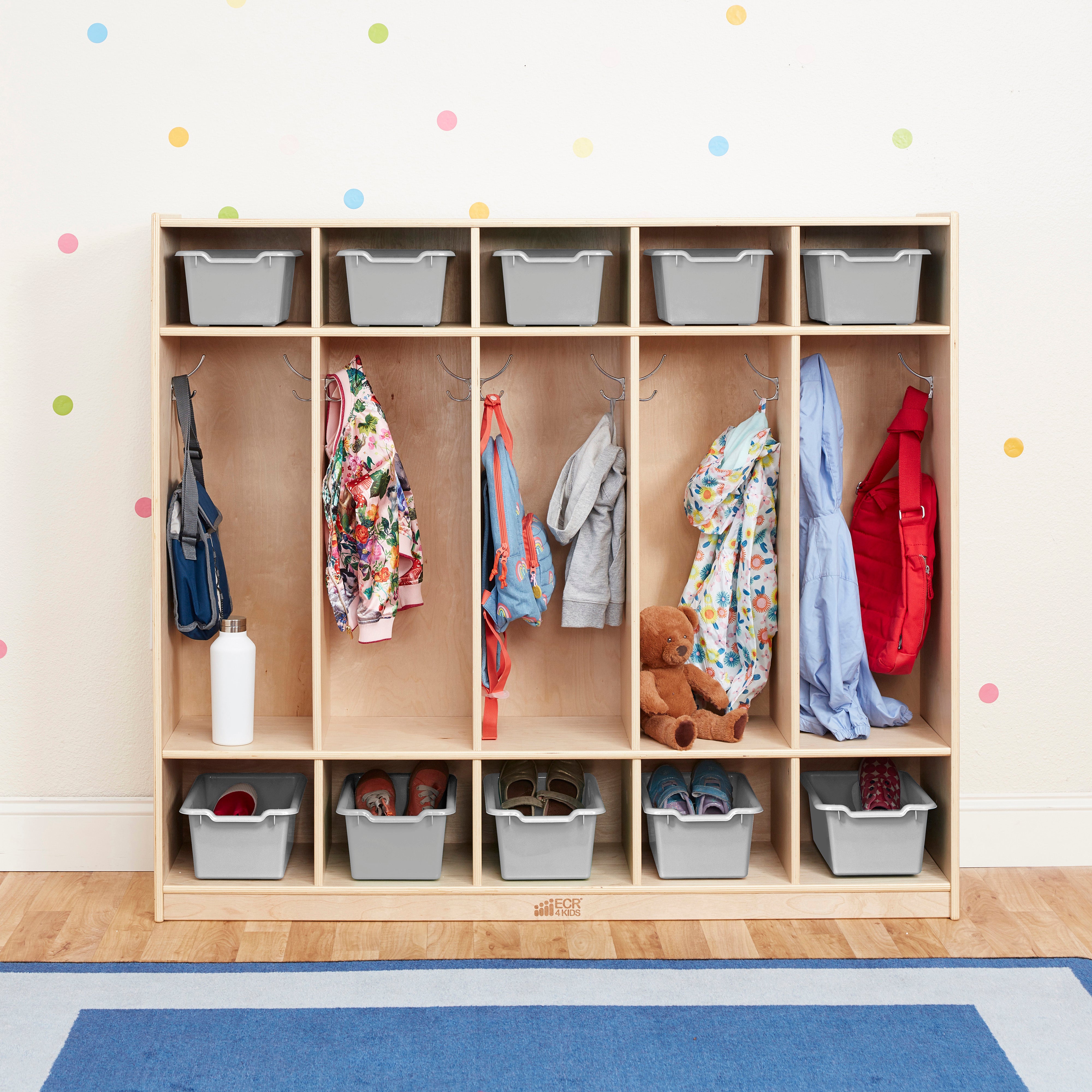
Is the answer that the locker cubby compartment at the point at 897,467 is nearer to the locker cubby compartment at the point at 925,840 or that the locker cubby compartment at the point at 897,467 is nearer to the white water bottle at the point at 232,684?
the locker cubby compartment at the point at 925,840

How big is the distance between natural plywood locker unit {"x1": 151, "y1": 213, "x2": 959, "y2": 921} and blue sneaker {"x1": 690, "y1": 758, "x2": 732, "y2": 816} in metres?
0.09

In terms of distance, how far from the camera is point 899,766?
8.90 ft

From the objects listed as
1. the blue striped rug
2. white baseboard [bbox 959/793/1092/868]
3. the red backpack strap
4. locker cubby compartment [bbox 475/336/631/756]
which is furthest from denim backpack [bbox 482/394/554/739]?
white baseboard [bbox 959/793/1092/868]

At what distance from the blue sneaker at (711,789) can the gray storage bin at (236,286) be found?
A: 153cm

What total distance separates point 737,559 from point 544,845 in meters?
0.86

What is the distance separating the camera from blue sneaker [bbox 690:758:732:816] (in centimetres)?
254

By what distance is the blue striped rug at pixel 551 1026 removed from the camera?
187cm

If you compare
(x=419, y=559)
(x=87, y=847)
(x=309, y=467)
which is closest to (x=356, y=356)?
(x=309, y=467)

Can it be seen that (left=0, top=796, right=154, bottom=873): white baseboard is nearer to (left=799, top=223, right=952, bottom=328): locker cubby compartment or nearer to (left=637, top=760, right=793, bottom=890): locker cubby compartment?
(left=637, top=760, right=793, bottom=890): locker cubby compartment

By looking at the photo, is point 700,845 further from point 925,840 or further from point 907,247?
point 907,247

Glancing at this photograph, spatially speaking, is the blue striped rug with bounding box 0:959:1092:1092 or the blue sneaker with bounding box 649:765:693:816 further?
the blue sneaker with bounding box 649:765:693:816

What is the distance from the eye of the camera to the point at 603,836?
277 cm

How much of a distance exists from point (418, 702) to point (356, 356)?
93 cm

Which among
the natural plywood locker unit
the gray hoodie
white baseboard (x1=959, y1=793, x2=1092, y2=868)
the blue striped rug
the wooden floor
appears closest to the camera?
the blue striped rug
